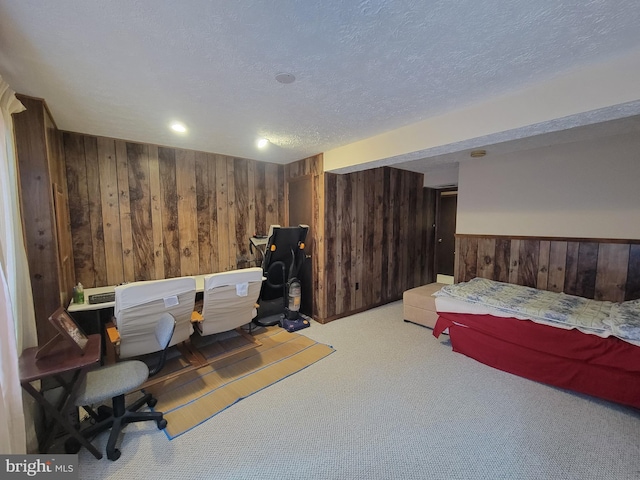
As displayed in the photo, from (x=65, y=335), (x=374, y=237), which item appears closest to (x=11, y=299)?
(x=65, y=335)

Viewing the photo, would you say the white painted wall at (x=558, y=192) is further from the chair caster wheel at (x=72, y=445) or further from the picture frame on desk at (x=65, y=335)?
the chair caster wheel at (x=72, y=445)

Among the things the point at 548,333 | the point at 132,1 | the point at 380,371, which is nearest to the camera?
the point at 132,1

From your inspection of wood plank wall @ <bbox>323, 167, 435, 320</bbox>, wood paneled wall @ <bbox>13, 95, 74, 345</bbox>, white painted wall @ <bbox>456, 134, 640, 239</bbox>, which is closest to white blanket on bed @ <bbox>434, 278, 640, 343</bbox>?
white painted wall @ <bbox>456, 134, 640, 239</bbox>

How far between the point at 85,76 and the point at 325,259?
287 centimetres

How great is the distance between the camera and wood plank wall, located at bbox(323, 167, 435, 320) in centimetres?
376

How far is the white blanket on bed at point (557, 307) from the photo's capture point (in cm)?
218

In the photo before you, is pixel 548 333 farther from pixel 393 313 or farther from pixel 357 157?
pixel 357 157

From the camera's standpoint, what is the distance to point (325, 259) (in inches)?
144

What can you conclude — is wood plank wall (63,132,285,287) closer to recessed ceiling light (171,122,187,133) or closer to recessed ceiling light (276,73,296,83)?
→ recessed ceiling light (171,122,187,133)

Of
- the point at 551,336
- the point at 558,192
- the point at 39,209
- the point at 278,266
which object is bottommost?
the point at 551,336

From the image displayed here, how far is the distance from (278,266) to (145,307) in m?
1.65

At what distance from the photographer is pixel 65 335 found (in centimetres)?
159

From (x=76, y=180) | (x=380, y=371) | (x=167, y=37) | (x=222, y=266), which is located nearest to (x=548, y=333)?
(x=380, y=371)

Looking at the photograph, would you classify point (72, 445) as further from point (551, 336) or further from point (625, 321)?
point (625, 321)
